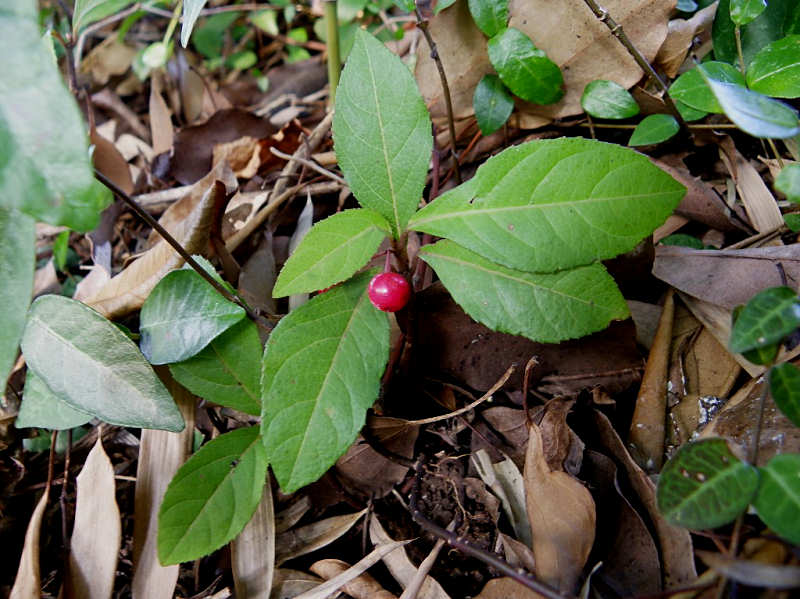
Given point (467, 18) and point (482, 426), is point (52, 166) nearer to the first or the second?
point (482, 426)

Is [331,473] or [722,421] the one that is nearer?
[722,421]

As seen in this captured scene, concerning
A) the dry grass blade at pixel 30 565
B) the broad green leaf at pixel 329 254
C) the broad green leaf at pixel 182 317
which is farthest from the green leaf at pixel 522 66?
the dry grass blade at pixel 30 565

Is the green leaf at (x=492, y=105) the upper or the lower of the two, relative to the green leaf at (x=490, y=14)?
lower

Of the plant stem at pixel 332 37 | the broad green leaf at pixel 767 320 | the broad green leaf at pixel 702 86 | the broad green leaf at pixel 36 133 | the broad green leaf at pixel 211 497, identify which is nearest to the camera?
the broad green leaf at pixel 36 133

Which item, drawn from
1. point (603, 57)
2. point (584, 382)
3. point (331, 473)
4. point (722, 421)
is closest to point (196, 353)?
point (331, 473)

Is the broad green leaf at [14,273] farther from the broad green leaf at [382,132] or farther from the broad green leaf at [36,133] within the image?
the broad green leaf at [382,132]
